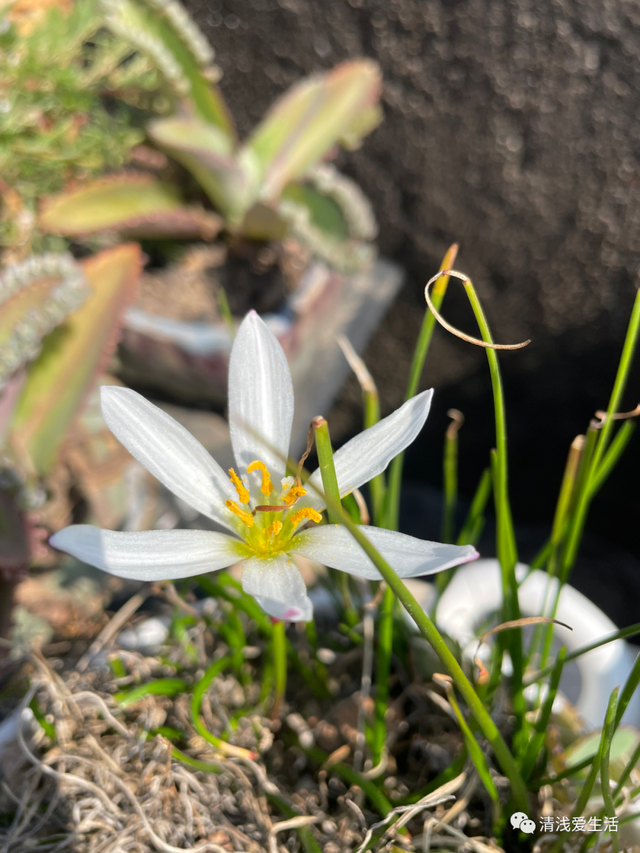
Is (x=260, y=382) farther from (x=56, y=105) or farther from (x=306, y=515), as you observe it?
(x=56, y=105)

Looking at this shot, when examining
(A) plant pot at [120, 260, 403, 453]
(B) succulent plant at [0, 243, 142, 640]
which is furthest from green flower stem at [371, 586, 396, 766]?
(A) plant pot at [120, 260, 403, 453]

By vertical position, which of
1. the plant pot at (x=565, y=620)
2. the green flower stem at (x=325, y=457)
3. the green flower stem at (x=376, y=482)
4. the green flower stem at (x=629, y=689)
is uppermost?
the green flower stem at (x=325, y=457)

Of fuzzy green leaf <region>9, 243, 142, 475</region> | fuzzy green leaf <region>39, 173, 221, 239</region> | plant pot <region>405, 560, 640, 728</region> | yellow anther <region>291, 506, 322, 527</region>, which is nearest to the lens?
yellow anther <region>291, 506, 322, 527</region>

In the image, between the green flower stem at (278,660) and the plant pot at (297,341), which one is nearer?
the green flower stem at (278,660)

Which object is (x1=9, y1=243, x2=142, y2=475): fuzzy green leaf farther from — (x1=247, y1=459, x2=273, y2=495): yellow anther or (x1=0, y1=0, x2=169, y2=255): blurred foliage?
(x1=247, y1=459, x2=273, y2=495): yellow anther

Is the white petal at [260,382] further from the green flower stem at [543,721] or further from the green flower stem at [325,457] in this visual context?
the green flower stem at [543,721]

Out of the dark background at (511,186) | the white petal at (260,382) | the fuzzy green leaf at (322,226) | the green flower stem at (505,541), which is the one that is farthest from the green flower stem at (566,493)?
the fuzzy green leaf at (322,226)

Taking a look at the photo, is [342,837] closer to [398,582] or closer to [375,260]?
[398,582]
